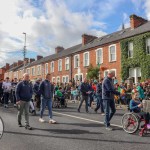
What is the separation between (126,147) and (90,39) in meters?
35.6

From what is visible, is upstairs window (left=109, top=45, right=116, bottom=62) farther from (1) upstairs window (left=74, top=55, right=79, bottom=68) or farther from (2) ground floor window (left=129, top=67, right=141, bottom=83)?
(1) upstairs window (left=74, top=55, right=79, bottom=68)

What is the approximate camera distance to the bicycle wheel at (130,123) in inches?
325

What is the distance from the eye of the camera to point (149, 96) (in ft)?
56.5

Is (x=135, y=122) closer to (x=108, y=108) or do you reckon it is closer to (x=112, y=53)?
(x=108, y=108)

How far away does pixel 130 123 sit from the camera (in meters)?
8.48

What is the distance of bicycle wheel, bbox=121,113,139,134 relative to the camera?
325 inches

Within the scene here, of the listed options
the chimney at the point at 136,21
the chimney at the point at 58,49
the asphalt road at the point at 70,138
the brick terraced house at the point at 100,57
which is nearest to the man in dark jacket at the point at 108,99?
the asphalt road at the point at 70,138

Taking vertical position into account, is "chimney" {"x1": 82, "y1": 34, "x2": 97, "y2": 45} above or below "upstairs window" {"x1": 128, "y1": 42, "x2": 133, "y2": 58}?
above

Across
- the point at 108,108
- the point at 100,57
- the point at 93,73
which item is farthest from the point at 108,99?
the point at 100,57

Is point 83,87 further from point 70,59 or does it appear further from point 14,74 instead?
point 14,74

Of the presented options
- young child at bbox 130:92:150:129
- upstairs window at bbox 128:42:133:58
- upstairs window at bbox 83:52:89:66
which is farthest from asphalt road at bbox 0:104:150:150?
upstairs window at bbox 83:52:89:66

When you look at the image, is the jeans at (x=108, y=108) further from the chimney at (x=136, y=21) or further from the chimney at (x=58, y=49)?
the chimney at (x=58, y=49)

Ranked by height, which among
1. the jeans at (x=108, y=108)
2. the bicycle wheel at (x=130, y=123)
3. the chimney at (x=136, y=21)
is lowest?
the bicycle wheel at (x=130, y=123)

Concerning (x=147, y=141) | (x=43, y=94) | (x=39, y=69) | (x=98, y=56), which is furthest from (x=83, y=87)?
(x=39, y=69)
